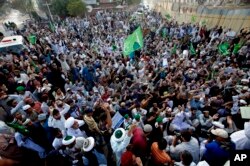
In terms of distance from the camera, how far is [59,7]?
143 feet

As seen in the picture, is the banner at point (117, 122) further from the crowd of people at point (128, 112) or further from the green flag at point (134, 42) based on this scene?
the green flag at point (134, 42)

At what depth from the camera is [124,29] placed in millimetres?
21797

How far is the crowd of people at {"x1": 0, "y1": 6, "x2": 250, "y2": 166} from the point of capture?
12.6 feet

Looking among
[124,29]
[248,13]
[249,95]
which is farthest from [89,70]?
[124,29]

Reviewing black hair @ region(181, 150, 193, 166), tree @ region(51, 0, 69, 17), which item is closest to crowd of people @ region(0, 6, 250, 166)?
black hair @ region(181, 150, 193, 166)

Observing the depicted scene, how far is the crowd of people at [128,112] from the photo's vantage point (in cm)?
385

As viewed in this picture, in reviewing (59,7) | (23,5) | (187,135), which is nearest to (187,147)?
(187,135)

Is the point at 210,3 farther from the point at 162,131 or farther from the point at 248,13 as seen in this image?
the point at 162,131

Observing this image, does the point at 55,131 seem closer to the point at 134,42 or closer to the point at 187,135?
the point at 187,135

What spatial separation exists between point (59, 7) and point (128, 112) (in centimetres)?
4261

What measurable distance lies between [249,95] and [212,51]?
593 centimetres

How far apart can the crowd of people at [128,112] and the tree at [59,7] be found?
35076mm

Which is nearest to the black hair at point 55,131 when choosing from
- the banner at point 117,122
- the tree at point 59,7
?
the banner at point 117,122

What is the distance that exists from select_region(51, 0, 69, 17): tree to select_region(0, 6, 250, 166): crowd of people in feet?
115
